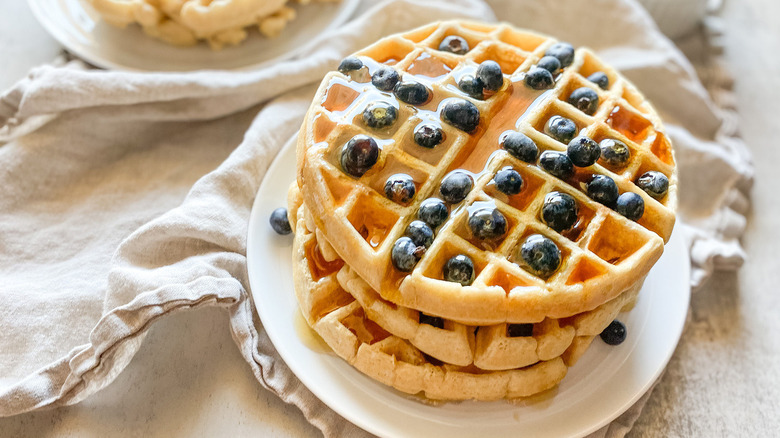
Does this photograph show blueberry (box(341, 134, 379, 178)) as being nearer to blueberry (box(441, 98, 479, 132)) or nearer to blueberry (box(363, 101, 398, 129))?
blueberry (box(363, 101, 398, 129))

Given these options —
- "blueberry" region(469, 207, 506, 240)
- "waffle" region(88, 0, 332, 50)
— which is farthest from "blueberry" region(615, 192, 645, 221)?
"waffle" region(88, 0, 332, 50)

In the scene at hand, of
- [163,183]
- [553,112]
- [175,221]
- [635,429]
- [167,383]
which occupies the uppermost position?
[553,112]

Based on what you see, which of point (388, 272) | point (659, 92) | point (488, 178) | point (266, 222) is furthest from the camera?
point (659, 92)

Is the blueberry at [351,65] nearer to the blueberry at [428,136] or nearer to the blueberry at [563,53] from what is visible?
the blueberry at [428,136]

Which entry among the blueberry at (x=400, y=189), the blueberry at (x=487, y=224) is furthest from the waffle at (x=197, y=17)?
the blueberry at (x=487, y=224)

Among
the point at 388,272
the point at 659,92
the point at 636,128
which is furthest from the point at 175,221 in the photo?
the point at 659,92

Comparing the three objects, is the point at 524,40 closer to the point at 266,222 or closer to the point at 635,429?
the point at 266,222

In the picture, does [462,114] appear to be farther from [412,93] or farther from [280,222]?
[280,222]

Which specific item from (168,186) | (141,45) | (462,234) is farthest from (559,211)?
(141,45)
